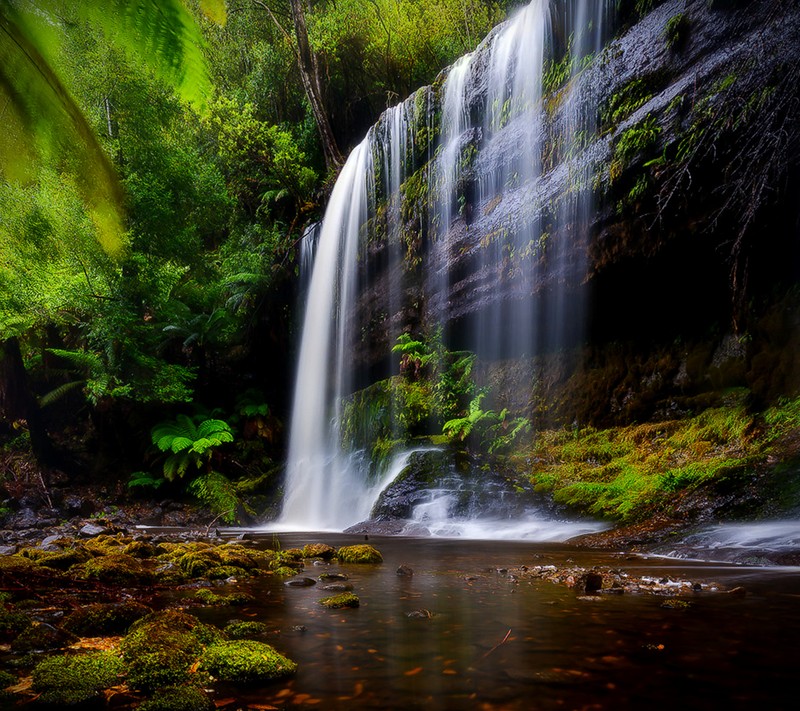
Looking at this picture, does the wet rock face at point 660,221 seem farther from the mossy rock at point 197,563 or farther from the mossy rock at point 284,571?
the mossy rock at point 197,563

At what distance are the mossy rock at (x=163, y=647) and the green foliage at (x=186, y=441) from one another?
11.2m

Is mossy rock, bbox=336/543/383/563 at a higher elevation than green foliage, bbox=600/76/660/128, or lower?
lower

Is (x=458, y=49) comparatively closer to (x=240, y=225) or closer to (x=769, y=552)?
(x=240, y=225)

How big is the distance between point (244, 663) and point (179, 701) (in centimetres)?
35

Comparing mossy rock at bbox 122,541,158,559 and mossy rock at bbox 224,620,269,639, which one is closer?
mossy rock at bbox 224,620,269,639

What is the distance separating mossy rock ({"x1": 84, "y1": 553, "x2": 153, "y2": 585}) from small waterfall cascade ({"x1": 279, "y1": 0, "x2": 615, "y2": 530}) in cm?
688

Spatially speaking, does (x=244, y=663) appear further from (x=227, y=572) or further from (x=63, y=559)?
(x=63, y=559)

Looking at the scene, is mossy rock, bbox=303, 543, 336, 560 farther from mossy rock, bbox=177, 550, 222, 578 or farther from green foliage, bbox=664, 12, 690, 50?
green foliage, bbox=664, 12, 690, 50

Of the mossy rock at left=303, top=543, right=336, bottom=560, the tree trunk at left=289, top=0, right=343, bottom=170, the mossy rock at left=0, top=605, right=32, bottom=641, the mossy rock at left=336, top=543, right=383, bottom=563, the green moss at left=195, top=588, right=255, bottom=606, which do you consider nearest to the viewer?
the mossy rock at left=0, top=605, right=32, bottom=641

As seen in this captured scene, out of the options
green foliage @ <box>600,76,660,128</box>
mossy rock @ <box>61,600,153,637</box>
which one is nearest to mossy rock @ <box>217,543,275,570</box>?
mossy rock @ <box>61,600,153,637</box>

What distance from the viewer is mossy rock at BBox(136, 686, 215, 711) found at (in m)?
1.55

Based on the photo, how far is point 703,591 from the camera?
320cm

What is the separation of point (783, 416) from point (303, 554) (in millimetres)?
Result: 6588

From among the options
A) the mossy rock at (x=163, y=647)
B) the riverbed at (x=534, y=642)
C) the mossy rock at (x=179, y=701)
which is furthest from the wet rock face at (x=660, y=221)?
the mossy rock at (x=179, y=701)
